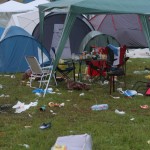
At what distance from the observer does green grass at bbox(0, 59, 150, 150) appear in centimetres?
618

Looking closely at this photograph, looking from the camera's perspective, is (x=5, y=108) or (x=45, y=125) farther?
(x=5, y=108)

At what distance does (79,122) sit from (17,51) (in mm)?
6714

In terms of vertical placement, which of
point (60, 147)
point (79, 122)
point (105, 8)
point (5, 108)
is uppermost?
point (105, 8)

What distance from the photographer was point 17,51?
44.4 ft

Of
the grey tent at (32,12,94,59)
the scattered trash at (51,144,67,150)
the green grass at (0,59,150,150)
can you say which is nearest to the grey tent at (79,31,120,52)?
the grey tent at (32,12,94,59)

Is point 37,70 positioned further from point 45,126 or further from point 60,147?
point 60,147

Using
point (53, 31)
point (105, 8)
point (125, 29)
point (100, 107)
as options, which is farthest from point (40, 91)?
point (125, 29)

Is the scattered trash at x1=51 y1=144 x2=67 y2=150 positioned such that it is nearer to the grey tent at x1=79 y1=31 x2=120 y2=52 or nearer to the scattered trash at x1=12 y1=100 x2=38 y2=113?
the scattered trash at x1=12 y1=100 x2=38 y2=113

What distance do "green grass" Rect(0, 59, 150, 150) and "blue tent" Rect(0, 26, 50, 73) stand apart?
3.15 metres

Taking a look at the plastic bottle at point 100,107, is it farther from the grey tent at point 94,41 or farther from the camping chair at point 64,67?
the grey tent at point 94,41

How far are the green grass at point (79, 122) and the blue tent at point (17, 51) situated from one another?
10.3ft

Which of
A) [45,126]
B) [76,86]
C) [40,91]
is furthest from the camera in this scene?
[76,86]

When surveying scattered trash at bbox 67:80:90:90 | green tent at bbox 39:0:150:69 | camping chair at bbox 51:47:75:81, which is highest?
green tent at bbox 39:0:150:69

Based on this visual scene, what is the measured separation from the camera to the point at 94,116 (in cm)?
771
